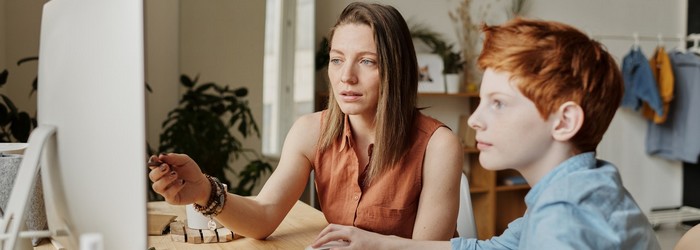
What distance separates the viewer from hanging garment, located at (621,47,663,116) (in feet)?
16.8

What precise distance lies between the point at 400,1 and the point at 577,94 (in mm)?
3751

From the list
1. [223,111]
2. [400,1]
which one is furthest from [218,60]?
[400,1]

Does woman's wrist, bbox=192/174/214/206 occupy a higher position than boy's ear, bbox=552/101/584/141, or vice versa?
boy's ear, bbox=552/101/584/141

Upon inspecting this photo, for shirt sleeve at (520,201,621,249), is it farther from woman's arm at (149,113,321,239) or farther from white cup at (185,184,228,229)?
white cup at (185,184,228,229)

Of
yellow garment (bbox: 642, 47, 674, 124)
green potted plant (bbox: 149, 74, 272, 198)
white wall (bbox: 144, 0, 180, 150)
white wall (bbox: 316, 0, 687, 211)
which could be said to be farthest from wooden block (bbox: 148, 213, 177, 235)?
yellow garment (bbox: 642, 47, 674, 124)

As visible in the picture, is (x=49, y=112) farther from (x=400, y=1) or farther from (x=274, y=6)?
(x=400, y=1)

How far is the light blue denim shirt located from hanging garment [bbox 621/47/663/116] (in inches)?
180

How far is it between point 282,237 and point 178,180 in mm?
277

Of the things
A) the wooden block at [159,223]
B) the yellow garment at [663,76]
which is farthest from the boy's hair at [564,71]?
the yellow garment at [663,76]

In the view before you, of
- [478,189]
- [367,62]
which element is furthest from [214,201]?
[478,189]

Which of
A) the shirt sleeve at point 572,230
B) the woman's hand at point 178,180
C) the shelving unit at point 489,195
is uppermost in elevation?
the shirt sleeve at point 572,230

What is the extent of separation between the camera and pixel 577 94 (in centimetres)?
90

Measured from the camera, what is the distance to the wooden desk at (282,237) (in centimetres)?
136

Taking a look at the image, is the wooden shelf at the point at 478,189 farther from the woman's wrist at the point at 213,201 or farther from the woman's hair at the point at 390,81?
the woman's wrist at the point at 213,201
